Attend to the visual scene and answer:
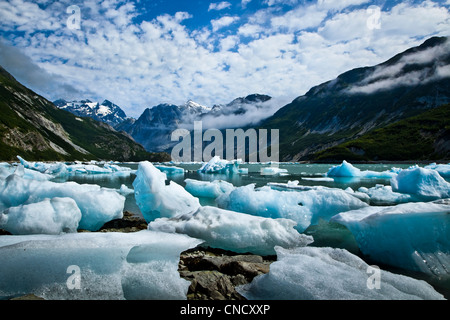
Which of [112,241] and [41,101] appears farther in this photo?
[41,101]

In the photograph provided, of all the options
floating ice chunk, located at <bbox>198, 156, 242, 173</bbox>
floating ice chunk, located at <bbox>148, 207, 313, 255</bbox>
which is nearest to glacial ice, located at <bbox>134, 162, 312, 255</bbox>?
floating ice chunk, located at <bbox>148, 207, 313, 255</bbox>

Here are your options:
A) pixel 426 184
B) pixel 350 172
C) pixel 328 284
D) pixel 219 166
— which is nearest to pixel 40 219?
pixel 328 284

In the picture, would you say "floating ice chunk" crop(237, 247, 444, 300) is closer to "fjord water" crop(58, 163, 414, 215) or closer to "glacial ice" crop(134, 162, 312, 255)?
"glacial ice" crop(134, 162, 312, 255)

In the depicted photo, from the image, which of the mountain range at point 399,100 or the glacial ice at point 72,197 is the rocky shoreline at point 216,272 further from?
the mountain range at point 399,100

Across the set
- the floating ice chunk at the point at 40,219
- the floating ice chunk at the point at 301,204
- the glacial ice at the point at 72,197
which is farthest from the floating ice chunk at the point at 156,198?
the floating ice chunk at the point at 40,219

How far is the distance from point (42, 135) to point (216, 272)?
13183cm

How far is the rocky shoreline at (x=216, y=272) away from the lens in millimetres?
4371

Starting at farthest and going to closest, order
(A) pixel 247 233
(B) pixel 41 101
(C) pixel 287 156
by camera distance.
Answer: (C) pixel 287 156 < (B) pixel 41 101 < (A) pixel 247 233

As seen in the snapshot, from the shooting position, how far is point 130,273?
456 centimetres

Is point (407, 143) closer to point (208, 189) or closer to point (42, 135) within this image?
point (208, 189)

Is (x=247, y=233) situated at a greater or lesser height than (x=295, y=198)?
lesser

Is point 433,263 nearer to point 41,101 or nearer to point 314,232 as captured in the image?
point 314,232
